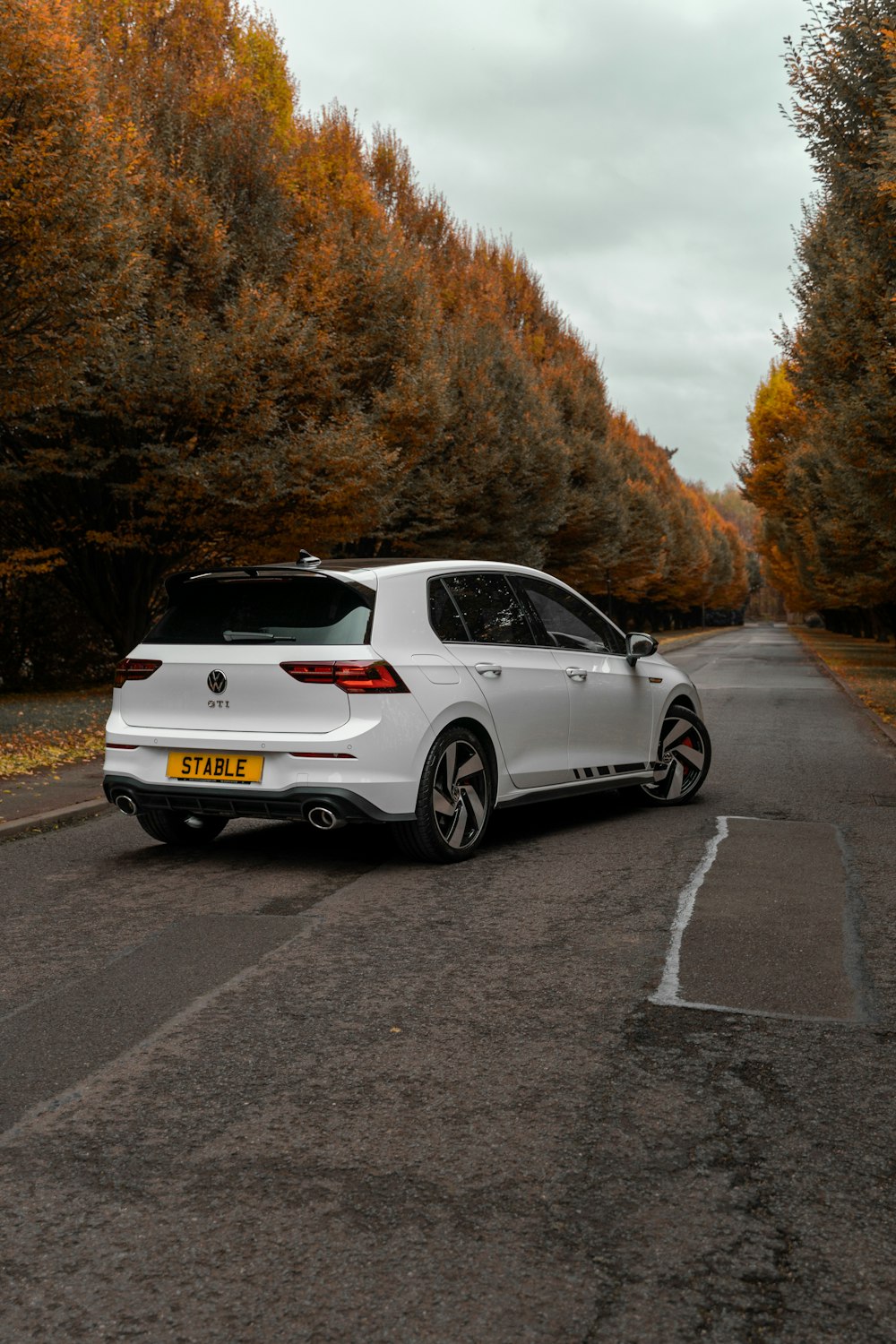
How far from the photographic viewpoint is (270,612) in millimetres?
6965

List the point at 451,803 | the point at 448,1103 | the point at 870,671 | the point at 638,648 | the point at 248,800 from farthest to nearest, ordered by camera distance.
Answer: the point at 870,671
the point at 638,648
the point at 451,803
the point at 248,800
the point at 448,1103

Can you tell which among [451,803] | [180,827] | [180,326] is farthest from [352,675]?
[180,326]

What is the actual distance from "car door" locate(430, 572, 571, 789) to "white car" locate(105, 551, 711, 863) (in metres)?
0.01

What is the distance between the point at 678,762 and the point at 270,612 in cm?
368

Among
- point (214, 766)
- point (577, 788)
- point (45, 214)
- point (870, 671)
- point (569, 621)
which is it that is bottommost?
point (870, 671)

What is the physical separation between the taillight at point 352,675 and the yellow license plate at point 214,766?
1.57ft

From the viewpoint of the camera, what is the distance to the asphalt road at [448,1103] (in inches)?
104

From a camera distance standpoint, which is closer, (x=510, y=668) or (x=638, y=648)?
(x=510, y=668)

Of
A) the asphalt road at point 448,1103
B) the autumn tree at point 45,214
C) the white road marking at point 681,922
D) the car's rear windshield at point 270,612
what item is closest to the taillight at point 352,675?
the car's rear windshield at point 270,612

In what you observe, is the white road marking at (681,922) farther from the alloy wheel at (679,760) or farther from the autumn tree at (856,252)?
the autumn tree at (856,252)

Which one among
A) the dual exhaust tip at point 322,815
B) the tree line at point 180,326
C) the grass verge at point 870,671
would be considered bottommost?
the grass verge at point 870,671

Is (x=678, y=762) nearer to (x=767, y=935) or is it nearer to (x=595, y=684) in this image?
(x=595, y=684)

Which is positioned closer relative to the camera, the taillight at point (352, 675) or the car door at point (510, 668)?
the taillight at point (352, 675)

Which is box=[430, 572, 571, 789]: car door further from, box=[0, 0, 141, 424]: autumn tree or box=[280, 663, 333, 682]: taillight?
box=[0, 0, 141, 424]: autumn tree
